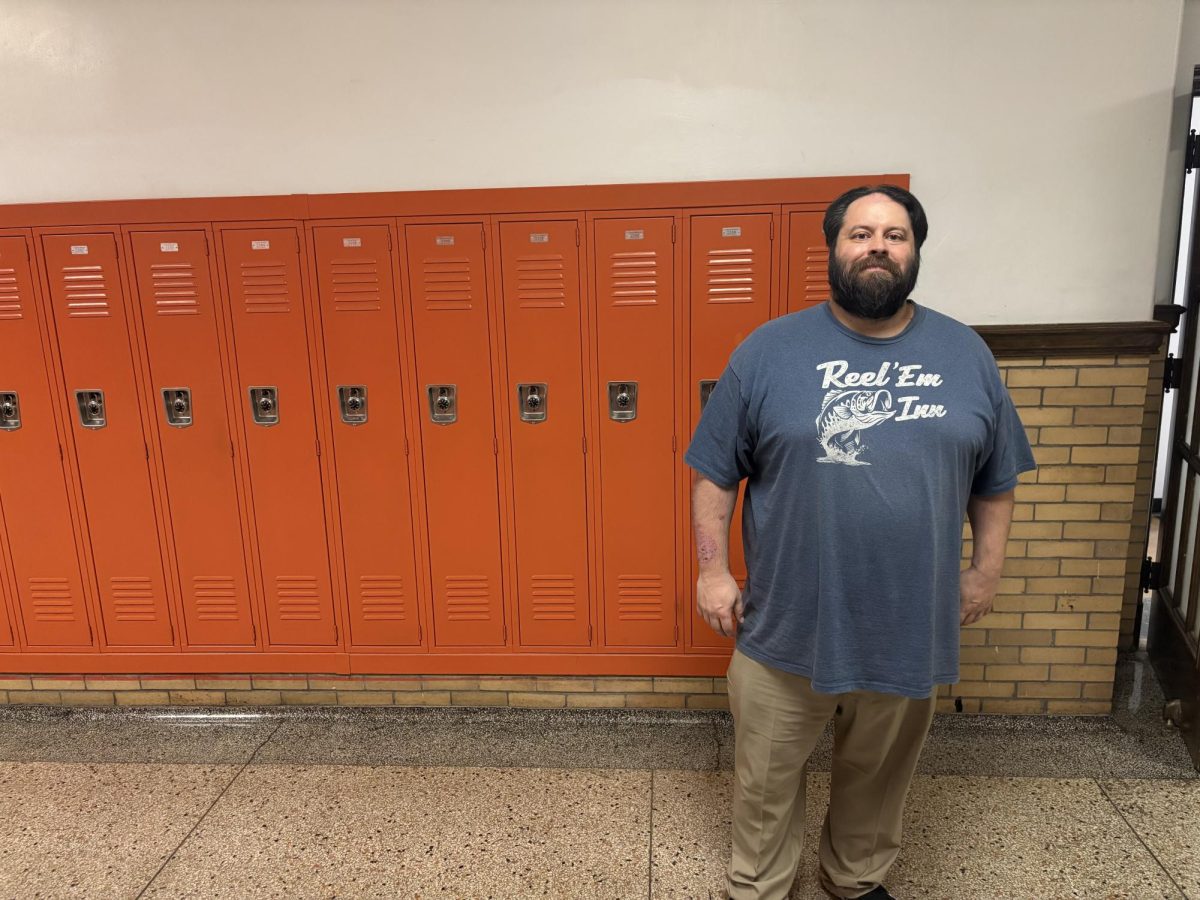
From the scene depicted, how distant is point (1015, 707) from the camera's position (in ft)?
10.0

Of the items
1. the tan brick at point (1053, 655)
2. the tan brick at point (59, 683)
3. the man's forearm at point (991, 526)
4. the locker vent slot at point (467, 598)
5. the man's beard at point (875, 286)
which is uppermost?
the man's beard at point (875, 286)

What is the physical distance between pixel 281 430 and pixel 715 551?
1.97m

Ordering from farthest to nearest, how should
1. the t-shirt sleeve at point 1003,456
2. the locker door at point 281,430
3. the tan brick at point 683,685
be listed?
1. the tan brick at point 683,685
2. the locker door at point 281,430
3. the t-shirt sleeve at point 1003,456

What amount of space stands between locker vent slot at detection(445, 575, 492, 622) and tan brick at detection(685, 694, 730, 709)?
923 millimetres

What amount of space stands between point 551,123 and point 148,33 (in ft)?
5.25

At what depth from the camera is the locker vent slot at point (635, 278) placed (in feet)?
9.18

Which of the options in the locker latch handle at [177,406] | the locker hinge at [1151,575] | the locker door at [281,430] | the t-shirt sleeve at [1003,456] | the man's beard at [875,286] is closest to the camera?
the man's beard at [875,286]

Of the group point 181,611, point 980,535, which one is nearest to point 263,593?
point 181,611

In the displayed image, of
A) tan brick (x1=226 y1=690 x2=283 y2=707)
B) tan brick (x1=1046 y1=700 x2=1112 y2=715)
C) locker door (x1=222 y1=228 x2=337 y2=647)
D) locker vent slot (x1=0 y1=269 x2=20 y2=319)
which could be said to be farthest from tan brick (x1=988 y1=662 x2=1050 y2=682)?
locker vent slot (x1=0 y1=269 x2=20 y2=319)

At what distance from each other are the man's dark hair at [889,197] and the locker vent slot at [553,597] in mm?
1788

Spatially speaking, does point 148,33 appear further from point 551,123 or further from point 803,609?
point 803,609

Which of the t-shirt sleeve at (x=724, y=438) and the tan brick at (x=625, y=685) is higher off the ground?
the t-shirt sleeve at (x=724, y=438)

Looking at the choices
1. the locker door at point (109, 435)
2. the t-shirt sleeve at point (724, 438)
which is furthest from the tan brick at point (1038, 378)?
the locker door at point (109, 435)

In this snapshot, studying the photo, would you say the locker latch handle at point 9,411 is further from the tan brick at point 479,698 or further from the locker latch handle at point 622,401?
the locker latch handle at point 622,401
